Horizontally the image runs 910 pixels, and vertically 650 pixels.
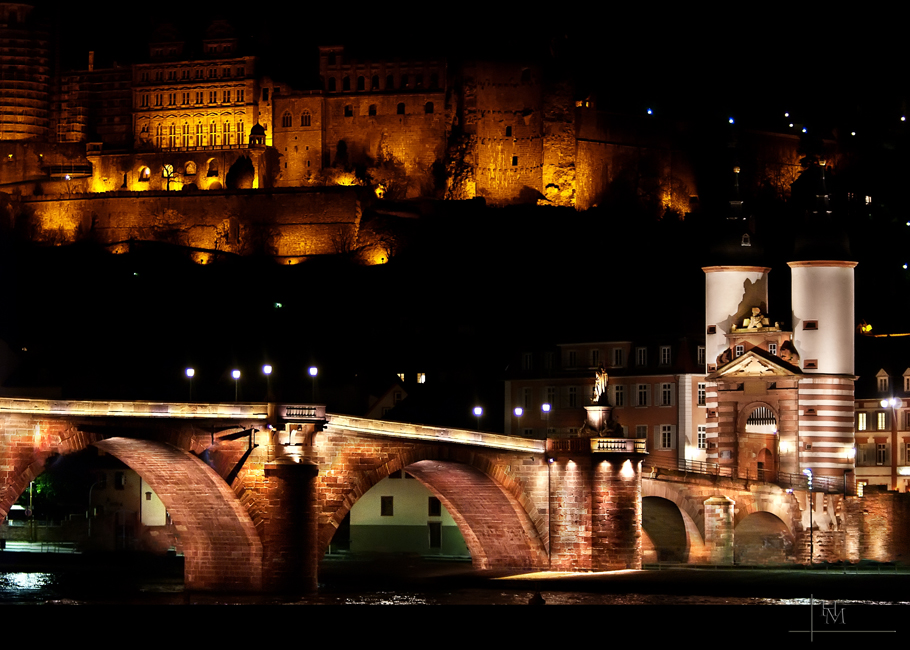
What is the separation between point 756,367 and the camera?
99.2 metres

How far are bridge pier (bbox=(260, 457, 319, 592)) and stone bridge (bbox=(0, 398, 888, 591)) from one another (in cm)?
A: 5

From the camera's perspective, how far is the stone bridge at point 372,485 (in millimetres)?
74312

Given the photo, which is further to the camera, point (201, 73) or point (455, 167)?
point (201, 73)

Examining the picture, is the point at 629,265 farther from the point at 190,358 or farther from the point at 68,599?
the point at 68,599

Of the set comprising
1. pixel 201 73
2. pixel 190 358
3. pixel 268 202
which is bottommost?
pixel 190 358

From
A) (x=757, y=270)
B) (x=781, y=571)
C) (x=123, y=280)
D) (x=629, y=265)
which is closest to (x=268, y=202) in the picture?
(x=123, y=280)

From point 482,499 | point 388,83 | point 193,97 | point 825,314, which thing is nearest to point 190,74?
point 193,97

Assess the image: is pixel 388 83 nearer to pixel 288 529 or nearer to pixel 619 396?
pixel 619 396

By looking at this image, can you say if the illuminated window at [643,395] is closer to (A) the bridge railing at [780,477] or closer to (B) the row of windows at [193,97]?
(A) the bridge railing at [780,477]

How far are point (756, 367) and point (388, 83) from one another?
8690cm

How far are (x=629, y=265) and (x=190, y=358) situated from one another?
125 ft

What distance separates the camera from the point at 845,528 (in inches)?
3802

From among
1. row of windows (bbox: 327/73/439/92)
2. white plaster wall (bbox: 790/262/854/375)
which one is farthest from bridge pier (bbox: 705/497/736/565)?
row of windows (bbox: 327/73/439/92)

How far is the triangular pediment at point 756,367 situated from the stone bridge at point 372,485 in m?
5.66
